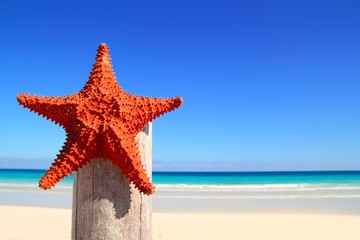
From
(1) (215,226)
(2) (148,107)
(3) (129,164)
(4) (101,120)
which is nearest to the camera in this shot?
(3) (129,164)

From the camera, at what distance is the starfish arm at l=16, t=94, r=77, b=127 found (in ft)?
8.57

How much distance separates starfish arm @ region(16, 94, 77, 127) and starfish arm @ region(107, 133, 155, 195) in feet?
1.23

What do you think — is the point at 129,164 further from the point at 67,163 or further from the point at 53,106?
the point at 53,106

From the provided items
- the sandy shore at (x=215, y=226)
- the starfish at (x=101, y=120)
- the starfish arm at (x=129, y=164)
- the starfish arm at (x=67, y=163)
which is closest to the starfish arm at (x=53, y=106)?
the starfish at (x=101, y=120)

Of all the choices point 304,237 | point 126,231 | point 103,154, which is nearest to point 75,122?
point 103,154

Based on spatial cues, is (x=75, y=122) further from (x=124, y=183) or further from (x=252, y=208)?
(x=252, y=208)

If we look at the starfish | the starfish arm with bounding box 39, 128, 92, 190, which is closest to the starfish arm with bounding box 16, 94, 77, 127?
the starfish

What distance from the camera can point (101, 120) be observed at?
260 cm

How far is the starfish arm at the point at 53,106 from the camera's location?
2.61m

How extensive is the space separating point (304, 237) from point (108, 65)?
26.8 feet

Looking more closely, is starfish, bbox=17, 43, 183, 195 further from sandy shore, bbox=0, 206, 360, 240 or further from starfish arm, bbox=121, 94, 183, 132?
sandy shore, bbox=0, 206, 360, 240

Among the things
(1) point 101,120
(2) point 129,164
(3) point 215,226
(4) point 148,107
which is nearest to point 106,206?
(2) point 129,164

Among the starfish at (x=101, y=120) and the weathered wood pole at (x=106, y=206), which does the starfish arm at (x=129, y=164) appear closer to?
→ the starfish at (x=101, y=120)

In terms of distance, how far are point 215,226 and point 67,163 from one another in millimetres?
8568
